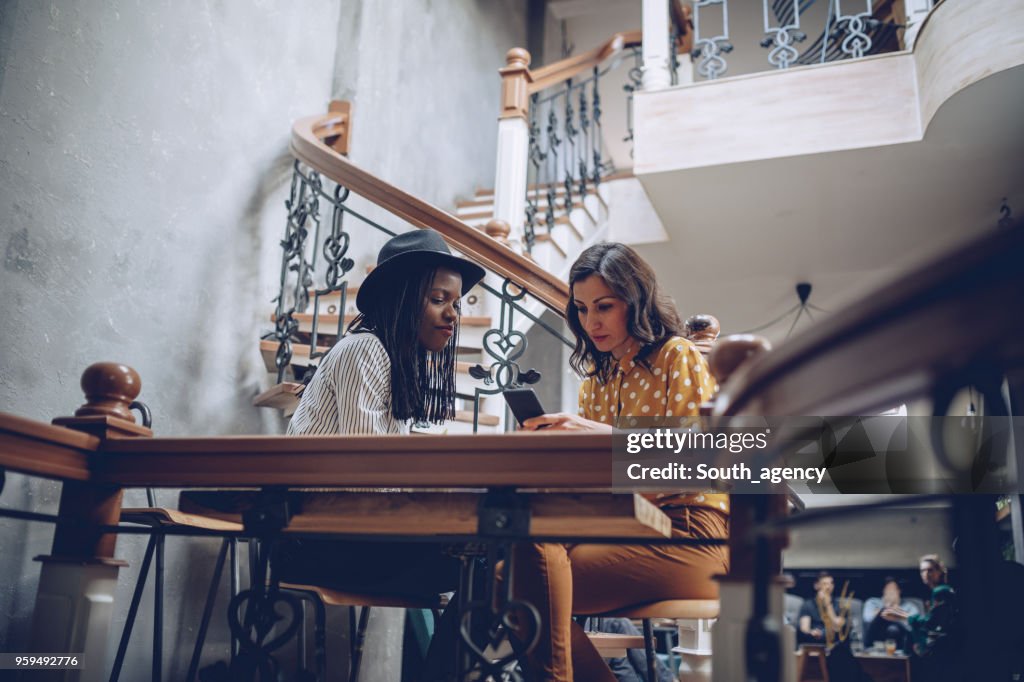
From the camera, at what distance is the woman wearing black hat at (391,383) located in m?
1.75


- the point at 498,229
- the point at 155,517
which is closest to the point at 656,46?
the point at 498,229

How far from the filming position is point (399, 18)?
543 centimetres

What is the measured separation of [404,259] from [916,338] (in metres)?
1.64

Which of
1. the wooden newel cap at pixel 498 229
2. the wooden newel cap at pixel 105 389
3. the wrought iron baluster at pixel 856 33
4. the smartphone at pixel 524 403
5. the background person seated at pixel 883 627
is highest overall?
the wrought iron baluster at pixel 856 33

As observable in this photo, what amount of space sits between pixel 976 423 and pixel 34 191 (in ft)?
8.68

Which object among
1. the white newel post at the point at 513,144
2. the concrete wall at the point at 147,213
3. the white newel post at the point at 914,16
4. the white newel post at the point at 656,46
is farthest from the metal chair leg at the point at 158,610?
the white newel post at the point at 914,16

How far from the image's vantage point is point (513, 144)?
448 centimetres

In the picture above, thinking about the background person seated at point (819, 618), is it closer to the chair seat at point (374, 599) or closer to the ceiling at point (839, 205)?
the ceiling at point (839, 205)

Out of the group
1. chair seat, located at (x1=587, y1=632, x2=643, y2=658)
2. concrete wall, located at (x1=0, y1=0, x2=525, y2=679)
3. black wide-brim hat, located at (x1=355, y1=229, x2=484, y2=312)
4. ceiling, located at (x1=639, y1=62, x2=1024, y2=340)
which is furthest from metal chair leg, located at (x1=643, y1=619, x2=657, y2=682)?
ceiling, located at (x1=639, y1=62, x2=1024, y2=340)

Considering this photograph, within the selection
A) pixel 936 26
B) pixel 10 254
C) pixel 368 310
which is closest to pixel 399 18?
pixel 936 26

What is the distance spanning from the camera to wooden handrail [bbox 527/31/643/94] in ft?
15.9

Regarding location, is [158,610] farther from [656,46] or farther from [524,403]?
[656,46]

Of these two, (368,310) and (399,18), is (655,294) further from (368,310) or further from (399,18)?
(399,18)

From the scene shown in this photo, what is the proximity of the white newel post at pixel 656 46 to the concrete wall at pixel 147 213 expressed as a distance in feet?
5.58
